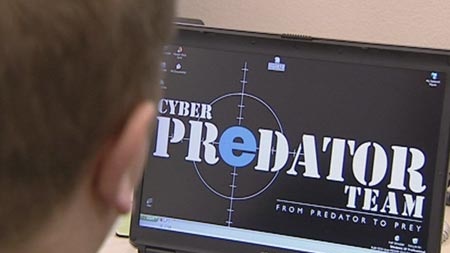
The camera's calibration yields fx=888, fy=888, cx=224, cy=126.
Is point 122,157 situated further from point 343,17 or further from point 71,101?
point 343,17

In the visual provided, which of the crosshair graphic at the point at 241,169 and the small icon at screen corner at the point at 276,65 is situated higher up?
the small icon at screen corner at the point at 276,65

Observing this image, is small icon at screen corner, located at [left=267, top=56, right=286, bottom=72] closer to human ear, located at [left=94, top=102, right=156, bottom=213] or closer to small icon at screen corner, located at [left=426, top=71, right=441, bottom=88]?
small icon at screen corner, located at [left=426, top=71, right=441, bottom=88]

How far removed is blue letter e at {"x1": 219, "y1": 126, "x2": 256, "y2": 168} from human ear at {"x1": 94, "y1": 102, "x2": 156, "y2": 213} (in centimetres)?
47

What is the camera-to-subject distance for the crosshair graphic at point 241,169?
0.97 meters

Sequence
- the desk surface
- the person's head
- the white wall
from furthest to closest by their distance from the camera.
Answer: the white wall < the desk surface < the person's head

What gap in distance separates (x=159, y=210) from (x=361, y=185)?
23 cm

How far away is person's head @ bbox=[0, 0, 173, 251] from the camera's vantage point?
1.40 feet

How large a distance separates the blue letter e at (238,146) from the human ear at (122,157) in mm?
468

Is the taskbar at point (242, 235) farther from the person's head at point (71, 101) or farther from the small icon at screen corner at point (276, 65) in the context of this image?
the person's head at point (71, 101)

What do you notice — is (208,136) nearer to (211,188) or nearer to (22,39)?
(211,188)

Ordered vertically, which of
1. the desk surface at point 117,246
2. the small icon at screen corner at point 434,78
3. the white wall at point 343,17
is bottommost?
the desk surface at point 117,246

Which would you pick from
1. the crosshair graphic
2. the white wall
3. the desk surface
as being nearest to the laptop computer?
the crosshair graphic

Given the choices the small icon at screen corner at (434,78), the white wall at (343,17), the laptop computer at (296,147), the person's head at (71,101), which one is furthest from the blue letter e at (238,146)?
the white wall at (343,17)

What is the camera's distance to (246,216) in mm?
981
